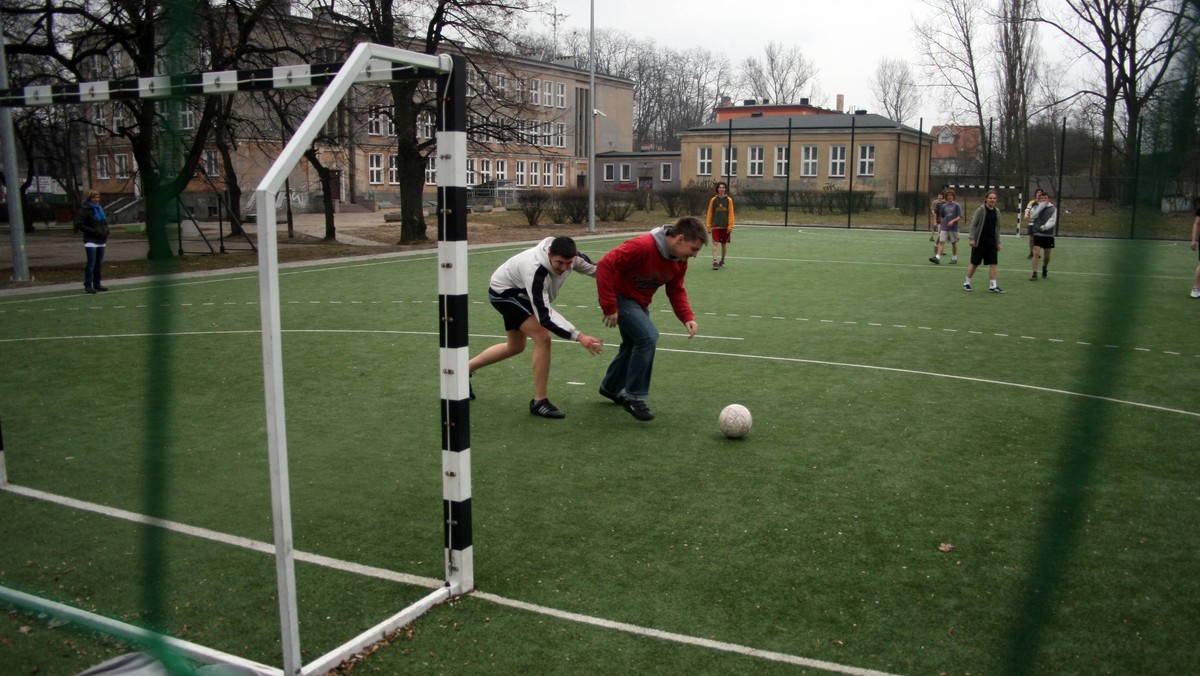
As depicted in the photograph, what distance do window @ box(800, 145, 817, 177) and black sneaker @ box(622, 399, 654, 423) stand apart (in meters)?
55.3

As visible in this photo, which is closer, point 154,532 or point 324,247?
point 154,532

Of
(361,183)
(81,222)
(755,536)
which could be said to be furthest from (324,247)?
(361,183)

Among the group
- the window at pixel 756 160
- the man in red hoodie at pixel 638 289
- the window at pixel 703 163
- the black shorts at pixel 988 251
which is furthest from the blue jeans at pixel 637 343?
the window at pixel 703 163

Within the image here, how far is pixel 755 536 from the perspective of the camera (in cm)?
517

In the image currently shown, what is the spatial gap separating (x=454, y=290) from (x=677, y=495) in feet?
7.84

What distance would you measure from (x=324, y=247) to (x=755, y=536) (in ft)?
80.3

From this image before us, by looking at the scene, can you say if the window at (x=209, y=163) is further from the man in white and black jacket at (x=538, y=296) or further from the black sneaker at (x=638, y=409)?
the black sneaker at (x=638, y=409)

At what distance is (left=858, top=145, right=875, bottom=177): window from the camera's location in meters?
56.8

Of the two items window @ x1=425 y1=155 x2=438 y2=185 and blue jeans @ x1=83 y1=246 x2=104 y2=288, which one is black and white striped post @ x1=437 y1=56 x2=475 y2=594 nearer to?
window @ x1=425 y1=155 x2=438 y2=185

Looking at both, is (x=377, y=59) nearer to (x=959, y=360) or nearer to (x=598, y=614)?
(x=598, y=614)

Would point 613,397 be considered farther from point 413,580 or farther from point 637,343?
point 413,580

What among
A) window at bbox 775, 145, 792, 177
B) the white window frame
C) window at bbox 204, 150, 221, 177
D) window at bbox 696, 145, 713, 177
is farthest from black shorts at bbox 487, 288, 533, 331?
window at bbox 696, 145, 713, 177

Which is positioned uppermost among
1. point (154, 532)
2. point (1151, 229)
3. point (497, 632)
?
point (1151, 229)

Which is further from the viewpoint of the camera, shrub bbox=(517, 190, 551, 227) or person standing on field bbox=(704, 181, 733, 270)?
shrub bbox=(517, 190, 551, 227)
